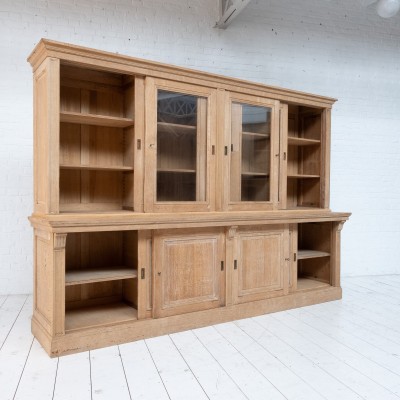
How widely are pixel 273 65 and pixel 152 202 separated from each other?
275cm

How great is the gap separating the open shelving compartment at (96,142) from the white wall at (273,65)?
0.97m

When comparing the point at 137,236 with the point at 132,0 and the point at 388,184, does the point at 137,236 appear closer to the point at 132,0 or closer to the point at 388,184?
the point at 132,0

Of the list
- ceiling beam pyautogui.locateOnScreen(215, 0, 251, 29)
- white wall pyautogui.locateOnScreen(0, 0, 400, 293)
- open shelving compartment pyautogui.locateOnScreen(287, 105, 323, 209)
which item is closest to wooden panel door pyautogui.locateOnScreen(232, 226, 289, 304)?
open shelving compartment pyautogui.locateOnScreen(287, 105, 323, 209)

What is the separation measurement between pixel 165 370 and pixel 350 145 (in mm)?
3885

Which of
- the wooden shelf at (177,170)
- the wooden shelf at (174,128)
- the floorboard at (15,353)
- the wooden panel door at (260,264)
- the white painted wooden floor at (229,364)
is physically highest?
the wooden shelf at (174,128)

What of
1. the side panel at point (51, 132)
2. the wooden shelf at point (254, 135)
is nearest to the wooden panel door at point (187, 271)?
the side panel at point (51, 132)

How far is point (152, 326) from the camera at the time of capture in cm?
293

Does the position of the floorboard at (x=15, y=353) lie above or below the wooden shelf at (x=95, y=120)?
below

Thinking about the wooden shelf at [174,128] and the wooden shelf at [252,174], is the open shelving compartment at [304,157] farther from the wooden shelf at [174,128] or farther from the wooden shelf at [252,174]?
the wooden shelf at [174,128]

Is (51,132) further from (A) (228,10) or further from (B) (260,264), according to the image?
(A) (228,10)

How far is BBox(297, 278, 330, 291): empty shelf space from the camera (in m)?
3.94

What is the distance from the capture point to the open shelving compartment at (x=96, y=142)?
3209 mm

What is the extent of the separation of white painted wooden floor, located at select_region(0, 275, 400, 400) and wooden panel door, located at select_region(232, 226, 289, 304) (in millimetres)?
259

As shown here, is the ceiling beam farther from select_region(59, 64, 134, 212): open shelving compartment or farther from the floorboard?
the floorboard
